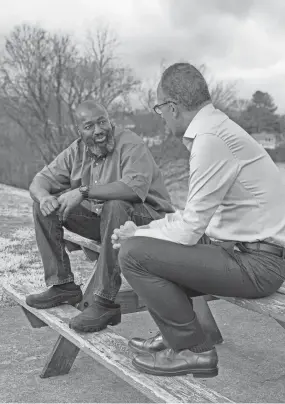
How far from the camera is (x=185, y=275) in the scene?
233 cm

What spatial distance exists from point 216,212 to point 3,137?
86.5 ft

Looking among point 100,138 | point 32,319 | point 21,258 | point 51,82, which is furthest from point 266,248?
point 51,82

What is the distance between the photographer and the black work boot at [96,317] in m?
2.85

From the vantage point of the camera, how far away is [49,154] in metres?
24.4

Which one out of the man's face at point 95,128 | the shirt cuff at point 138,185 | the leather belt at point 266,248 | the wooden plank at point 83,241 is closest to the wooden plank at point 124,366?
the wooden plank at point 83,241

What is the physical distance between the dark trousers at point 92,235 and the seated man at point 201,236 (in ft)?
1.63

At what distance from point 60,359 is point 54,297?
0.35 meters

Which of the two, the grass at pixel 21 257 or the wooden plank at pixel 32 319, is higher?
the wooden plank at pixel 32 319

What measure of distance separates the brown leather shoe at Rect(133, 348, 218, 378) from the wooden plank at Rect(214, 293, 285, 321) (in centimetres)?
25

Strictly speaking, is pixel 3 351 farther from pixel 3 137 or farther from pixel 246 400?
pixel 3 137

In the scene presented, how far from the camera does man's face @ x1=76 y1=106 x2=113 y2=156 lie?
348 cm

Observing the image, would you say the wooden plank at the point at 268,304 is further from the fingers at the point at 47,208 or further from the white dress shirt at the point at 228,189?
the fingers at the point at 47,208

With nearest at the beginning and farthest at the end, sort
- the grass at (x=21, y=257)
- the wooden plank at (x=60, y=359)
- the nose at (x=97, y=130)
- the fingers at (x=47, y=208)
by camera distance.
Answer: the wooden plank at (x=60, y=359)
the fingers at (x=47, y=208)
the nose at (x=97, y=130)
the grass at (x=21, y=257)

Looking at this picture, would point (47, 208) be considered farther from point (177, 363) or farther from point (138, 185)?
point (177, 363)
